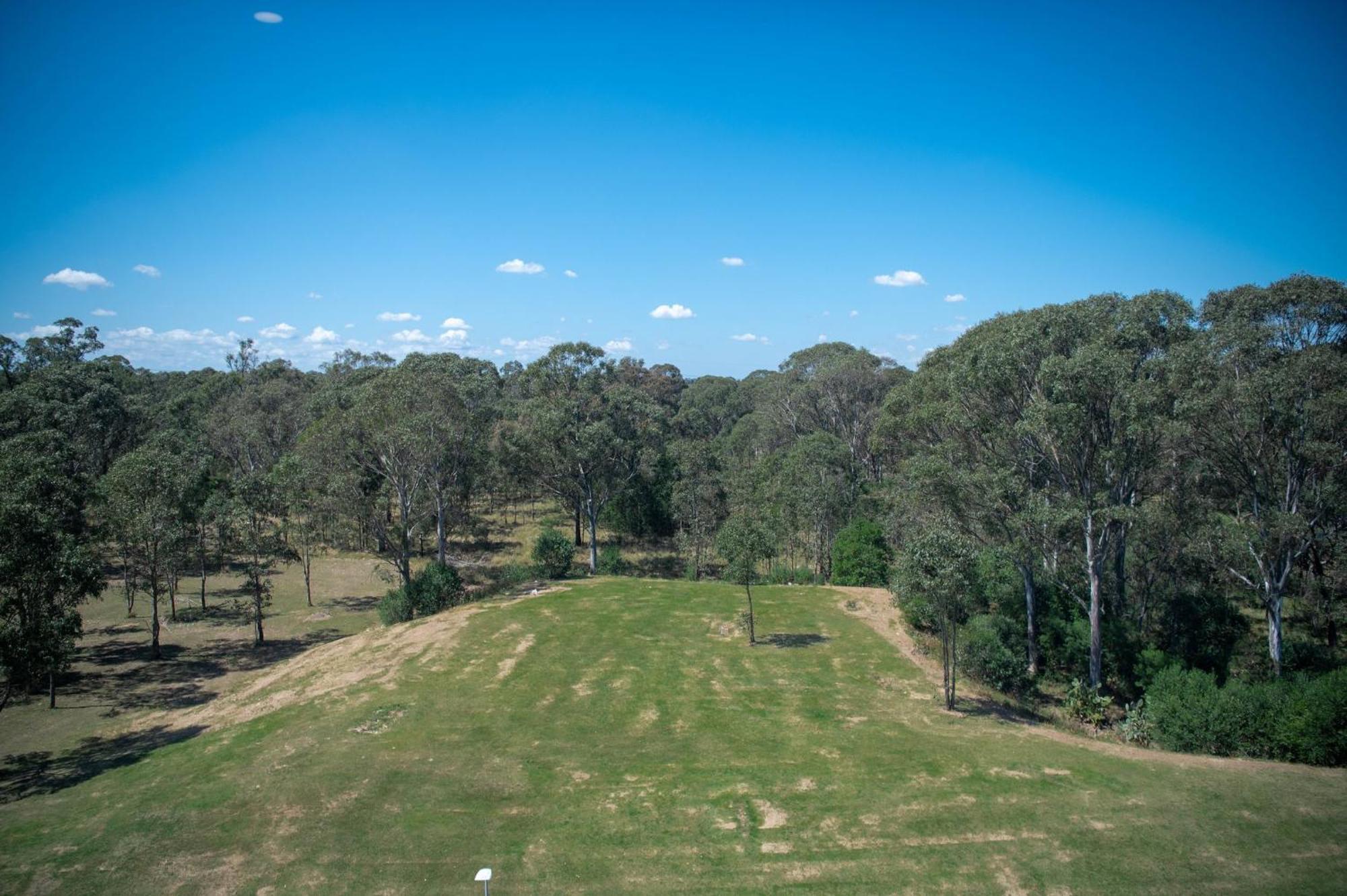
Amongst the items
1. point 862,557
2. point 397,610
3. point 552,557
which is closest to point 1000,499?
point 862,557

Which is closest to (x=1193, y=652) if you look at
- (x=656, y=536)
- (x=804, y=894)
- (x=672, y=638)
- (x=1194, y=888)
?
(x=1194, y=888)

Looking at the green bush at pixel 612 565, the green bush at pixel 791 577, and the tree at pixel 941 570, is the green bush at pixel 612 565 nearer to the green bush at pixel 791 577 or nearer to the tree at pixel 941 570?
the green bush at pixel 791 577

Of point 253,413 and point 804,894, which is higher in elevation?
point 253,413

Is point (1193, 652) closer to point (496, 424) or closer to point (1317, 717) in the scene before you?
point (1317, 717)

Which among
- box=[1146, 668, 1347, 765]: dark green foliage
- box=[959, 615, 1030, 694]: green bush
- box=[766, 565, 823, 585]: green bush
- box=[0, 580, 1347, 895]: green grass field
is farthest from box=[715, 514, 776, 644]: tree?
box=[1146, 668, 1347, 765]: dark green foliage

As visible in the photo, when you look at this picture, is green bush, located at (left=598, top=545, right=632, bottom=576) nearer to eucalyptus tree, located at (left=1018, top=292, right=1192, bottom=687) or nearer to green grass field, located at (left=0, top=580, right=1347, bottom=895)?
green grass field, located at (left=0, top=580, right=1347, bottom=895)

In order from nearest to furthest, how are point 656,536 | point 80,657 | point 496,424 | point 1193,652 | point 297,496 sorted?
point 1193,652, point 80,657, point 297,496, point 496,424, point 656,536

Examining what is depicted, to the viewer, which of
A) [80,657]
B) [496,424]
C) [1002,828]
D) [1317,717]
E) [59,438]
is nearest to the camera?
[1002,828]
